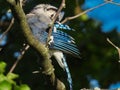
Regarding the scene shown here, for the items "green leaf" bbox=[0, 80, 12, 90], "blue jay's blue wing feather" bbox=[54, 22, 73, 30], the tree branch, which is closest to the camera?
the tree branch

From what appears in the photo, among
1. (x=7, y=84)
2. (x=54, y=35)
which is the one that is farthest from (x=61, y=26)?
(x=7, y=84)

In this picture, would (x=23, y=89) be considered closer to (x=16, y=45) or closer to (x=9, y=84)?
(x=9, y=84)

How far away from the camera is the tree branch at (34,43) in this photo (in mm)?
3432

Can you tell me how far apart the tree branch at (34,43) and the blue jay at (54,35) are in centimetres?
35

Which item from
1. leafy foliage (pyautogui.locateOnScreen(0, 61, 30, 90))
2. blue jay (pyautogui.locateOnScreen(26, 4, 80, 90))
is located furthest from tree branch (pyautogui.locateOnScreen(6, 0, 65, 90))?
blue jay (pyautogui.locateOnScreen(26, 4, 80, 90))

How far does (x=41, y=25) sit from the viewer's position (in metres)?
4.34

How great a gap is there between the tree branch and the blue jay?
35 cm

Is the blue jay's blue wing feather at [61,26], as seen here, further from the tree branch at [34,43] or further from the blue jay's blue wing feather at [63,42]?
the tree branch at [34,43]

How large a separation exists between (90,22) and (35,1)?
129 centimetres

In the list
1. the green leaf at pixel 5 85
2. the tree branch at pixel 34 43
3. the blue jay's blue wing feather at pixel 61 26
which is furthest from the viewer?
the blue jay's blue wing feather at pixel 61 26

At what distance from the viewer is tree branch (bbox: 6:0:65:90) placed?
343 cm

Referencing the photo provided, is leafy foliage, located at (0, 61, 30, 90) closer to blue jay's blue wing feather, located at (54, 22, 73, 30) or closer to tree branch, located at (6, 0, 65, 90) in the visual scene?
tree branch, located at (6, 0, 65, 90)

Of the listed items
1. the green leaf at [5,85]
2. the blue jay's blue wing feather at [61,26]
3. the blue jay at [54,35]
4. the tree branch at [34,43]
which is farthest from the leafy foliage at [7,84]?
the blue jay's blue wing feather at [61,26]

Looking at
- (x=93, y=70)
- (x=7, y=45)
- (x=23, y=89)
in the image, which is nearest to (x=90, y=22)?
(x=93, y=70)
